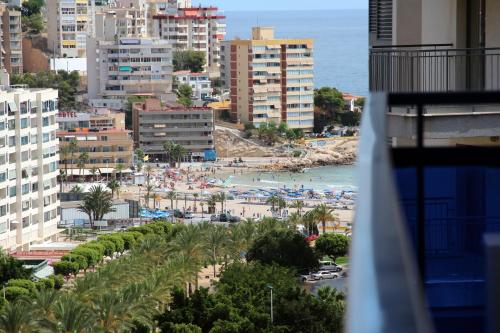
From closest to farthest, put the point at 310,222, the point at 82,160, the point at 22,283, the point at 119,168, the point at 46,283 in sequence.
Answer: the point at 22,283, the point at 46,283, the point at 310,222, the point at 82,160, the point at 119,168

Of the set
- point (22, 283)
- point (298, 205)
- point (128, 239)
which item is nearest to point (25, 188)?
point (128, 239)

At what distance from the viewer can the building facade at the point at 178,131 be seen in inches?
2936

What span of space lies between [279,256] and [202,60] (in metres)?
66.2

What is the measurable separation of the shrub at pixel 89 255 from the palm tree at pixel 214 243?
4.05 m

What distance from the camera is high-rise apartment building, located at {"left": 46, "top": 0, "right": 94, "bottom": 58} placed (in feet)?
308

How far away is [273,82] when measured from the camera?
83188mm

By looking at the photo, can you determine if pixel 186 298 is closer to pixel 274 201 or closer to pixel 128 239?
pixel 128 239

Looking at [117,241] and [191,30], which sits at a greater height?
[191,30]

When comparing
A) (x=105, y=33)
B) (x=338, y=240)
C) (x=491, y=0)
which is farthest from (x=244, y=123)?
(x=491, y=0)

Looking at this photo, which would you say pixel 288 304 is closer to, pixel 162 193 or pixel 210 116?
pixel 162 193

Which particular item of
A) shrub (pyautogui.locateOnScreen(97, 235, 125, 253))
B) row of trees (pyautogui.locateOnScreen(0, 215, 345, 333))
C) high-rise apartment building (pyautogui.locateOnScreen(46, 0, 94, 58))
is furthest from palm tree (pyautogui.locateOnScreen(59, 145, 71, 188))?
row of trees (pyautogui.locateOnScreen(0, 215, 345, 333))

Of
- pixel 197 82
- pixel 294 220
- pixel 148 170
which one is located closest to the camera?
pixel 294 220

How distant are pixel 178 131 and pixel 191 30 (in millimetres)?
27342

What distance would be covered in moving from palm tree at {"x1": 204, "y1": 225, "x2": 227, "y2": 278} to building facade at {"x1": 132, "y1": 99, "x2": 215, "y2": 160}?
4189cm
